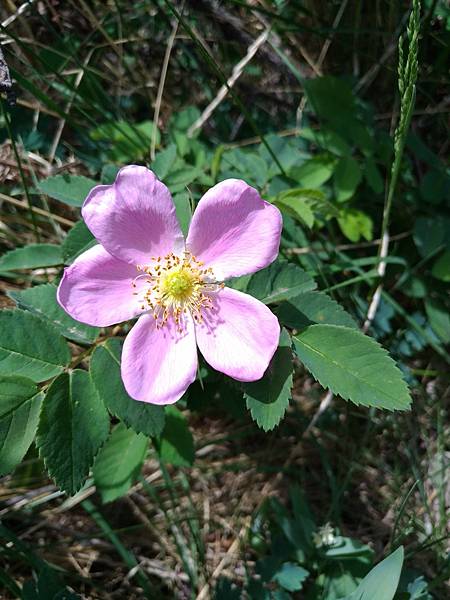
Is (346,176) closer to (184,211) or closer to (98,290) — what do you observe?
(184,211)

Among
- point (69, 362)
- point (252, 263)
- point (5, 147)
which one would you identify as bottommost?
point (69, 362)

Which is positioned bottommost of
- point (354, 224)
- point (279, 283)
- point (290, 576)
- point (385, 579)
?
point (290, 576)

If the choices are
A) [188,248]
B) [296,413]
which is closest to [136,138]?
[188,248]

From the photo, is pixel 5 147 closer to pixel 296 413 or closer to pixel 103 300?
pixel 103 300

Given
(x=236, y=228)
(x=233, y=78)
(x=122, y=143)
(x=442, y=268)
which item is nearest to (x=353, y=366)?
(x=236, y=228)

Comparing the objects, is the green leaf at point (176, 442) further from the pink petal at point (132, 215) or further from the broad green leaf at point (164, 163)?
the broad green leaf at point (164, 163)

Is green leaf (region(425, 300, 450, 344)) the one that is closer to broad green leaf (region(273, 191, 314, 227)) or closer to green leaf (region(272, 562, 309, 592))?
broad green leaf (region(273, 191, 314, 227))
